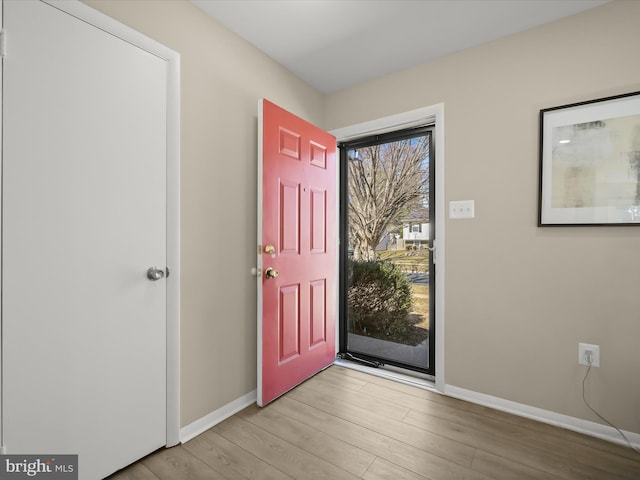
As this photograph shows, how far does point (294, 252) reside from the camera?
2.18 m

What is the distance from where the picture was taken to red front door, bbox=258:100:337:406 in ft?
6.33

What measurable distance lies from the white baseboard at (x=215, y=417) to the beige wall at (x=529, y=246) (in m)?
1.42

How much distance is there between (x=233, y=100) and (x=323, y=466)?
213cm

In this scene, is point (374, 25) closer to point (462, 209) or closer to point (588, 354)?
point (462, 209)

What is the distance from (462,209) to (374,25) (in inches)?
52.2

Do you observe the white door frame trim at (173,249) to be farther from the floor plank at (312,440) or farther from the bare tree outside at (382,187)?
the bare tree outside at (382,187)

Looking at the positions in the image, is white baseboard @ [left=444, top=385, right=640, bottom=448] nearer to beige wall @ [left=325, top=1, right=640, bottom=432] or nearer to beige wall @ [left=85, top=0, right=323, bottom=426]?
beige wall @ [left=325, top=1, right=640, bottom=432]

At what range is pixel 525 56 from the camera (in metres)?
1.88

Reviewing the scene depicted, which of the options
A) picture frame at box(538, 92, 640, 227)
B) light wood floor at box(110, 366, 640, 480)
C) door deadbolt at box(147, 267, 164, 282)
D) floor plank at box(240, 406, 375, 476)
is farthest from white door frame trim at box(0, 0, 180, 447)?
picture frame at box(538, 92, 640, 227)

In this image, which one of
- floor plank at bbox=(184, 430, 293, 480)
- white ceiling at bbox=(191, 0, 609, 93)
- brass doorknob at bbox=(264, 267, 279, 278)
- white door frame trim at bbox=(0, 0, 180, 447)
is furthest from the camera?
brass doorknob at bbox=(264, 267, 279, 278)

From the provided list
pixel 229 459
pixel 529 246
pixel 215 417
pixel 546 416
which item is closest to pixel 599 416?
pixel 546 416

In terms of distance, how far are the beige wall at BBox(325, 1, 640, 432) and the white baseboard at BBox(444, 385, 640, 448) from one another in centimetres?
4

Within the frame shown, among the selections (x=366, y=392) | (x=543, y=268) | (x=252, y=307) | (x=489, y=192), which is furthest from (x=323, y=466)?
(x=489, y=192)

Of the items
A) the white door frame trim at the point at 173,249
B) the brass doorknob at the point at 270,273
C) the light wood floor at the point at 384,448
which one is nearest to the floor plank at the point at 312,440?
the light wood floor at the point at 384,448
